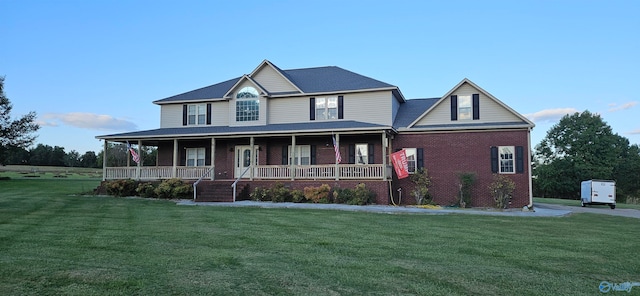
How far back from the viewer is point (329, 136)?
24031 millimetres

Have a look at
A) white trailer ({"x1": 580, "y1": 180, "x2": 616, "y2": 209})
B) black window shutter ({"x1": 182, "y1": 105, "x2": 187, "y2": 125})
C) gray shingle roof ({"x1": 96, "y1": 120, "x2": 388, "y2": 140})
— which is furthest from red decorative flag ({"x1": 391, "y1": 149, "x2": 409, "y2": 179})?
black window shutter ({"x1": 182, "y1": 105, "x2": 187, "y2": 125})

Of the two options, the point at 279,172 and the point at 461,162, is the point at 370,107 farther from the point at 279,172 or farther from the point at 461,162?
the point at 279,172

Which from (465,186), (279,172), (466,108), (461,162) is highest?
(466,108)

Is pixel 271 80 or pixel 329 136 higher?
pixel 271 80

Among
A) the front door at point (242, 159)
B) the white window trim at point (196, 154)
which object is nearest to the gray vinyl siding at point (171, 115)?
the white window trim at point (196, 154)

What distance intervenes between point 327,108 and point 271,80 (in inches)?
162

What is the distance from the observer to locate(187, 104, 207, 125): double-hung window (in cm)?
2741

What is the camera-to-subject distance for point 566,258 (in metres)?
8.04

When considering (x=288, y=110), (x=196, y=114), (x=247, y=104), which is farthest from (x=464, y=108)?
(x=196, y=114)

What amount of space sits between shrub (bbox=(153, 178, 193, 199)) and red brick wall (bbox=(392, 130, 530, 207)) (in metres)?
11.1

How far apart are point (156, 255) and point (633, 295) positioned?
720 cm

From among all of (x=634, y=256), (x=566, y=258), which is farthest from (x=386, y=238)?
(x=634, y=256)

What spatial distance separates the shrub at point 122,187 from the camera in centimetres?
2425

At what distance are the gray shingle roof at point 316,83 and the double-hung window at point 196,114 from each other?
1.76 ft
